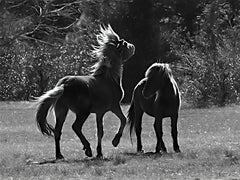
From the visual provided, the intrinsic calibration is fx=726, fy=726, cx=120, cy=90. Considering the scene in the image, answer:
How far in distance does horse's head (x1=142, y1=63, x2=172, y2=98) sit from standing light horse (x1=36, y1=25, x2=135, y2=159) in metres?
0.53

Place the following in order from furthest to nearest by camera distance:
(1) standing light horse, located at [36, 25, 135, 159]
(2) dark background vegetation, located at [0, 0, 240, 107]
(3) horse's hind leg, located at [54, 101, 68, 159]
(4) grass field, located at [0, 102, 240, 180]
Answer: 1. (2) dark background vegetation, located at [0, 0, 240, 107]
2. (3) horse's hind leg, located at [54, 101, 68, 159]
3. (1) standing light horse, located at [36, 25, 135, 159]
4. (4) grass field, located at [0, 102, 240, 180]

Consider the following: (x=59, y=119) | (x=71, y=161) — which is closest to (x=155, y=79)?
Result: (x=59, y=119)

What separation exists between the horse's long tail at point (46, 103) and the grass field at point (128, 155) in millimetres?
630

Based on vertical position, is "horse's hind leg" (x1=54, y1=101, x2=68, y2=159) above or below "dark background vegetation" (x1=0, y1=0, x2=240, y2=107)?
below

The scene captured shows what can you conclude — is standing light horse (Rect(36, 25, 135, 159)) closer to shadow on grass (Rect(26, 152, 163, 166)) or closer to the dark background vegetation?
shadow on grass (Rect(26, 152, 163, 166))

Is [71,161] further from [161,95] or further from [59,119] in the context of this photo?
[161,95]

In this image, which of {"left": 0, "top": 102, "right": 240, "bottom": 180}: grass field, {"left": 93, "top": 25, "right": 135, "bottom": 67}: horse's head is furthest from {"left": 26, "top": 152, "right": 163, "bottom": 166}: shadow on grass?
{"left": 93, "top": 25, "right": 135, "bottom": 67}: horse's head

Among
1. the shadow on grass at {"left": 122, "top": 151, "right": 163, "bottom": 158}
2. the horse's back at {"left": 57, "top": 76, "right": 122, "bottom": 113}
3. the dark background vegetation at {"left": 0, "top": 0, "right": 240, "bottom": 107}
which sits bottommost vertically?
the shadow on grass at {"left": 122, "top": 151, "right": 163, "bottom": 158}

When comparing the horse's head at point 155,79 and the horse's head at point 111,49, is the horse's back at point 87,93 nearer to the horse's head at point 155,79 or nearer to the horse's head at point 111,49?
the horse's head at point 111,49

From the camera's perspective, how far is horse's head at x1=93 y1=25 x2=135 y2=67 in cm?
1430

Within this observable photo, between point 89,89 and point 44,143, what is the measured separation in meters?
4.68

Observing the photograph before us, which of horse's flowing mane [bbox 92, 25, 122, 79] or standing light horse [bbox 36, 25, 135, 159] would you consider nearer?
standing light horse [bbox 36, 25, 135, 159]

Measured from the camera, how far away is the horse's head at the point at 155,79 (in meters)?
14.1

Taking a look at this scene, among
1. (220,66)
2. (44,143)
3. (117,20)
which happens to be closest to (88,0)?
(117,20)
